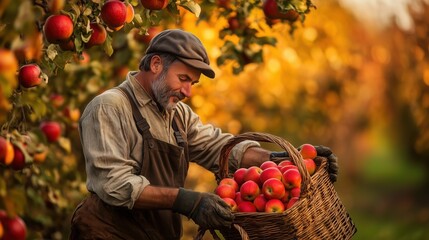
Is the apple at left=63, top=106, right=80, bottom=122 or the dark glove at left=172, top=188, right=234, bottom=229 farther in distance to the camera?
the apple at left=63, top=106, right=80, bottom=122

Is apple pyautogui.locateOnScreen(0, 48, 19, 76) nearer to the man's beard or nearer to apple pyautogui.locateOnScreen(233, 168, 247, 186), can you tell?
the man's beard

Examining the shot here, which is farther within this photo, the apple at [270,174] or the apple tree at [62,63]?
the apple at [270,174]

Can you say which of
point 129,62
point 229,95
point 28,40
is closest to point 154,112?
point 28,40

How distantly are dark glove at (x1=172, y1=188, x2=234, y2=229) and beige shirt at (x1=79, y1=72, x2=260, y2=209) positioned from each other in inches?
6.8

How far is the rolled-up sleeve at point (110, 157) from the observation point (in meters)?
3.75

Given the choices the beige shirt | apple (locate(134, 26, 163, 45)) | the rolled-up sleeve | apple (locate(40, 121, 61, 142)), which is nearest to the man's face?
the beige shirt

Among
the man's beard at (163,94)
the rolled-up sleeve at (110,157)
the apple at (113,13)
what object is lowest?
the rolled-up sleeve at (110,157)

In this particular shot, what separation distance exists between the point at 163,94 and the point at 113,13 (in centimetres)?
43

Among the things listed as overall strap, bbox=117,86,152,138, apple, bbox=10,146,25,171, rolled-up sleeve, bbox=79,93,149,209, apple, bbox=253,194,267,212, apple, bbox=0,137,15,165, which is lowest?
apple, bbox=10,146,25,171

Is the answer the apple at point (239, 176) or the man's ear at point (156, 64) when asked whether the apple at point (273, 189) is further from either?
the man's ear at point (156, 64)

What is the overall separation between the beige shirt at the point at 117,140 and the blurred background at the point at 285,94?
0.75ft

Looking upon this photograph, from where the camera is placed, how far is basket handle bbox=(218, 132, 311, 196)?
372cm

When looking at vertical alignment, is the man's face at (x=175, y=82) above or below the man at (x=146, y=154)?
above

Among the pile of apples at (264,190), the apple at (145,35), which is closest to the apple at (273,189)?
the pile of apples at (264,190)
